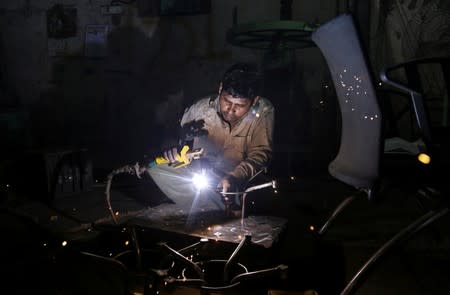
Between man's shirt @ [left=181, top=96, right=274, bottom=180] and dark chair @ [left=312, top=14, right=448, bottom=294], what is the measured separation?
1678 millimetres

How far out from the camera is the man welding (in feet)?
13.5

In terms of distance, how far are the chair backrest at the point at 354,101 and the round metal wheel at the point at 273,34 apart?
2.30 m

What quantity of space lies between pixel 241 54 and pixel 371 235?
157 inches

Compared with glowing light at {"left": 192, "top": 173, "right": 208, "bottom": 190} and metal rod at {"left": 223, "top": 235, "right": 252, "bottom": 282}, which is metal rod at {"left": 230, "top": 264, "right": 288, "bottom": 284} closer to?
metal rod at {"left": 223, "top": 235, "right": 252, "bottom": 282}

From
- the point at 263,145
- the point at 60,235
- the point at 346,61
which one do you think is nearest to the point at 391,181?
the point at 346,61

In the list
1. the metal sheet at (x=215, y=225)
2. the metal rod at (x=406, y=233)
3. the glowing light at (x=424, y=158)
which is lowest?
the metal sheet at (x=215, y=225)

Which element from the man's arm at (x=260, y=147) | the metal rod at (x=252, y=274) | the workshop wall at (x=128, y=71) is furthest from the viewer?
the workshop wall at (x=128, y=71)

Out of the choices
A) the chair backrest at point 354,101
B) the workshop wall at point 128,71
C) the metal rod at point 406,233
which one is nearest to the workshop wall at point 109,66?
the workshop wall at point 128,71

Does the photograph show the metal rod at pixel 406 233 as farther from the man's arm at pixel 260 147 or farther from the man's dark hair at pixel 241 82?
the man's dark hair at pixel 241 82

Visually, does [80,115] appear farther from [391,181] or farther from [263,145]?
[391,181]

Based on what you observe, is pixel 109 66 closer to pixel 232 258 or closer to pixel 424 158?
pixel 232 258

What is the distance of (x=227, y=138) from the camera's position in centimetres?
A: 433

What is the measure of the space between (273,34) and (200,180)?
273cm

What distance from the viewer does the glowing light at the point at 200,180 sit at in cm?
376
